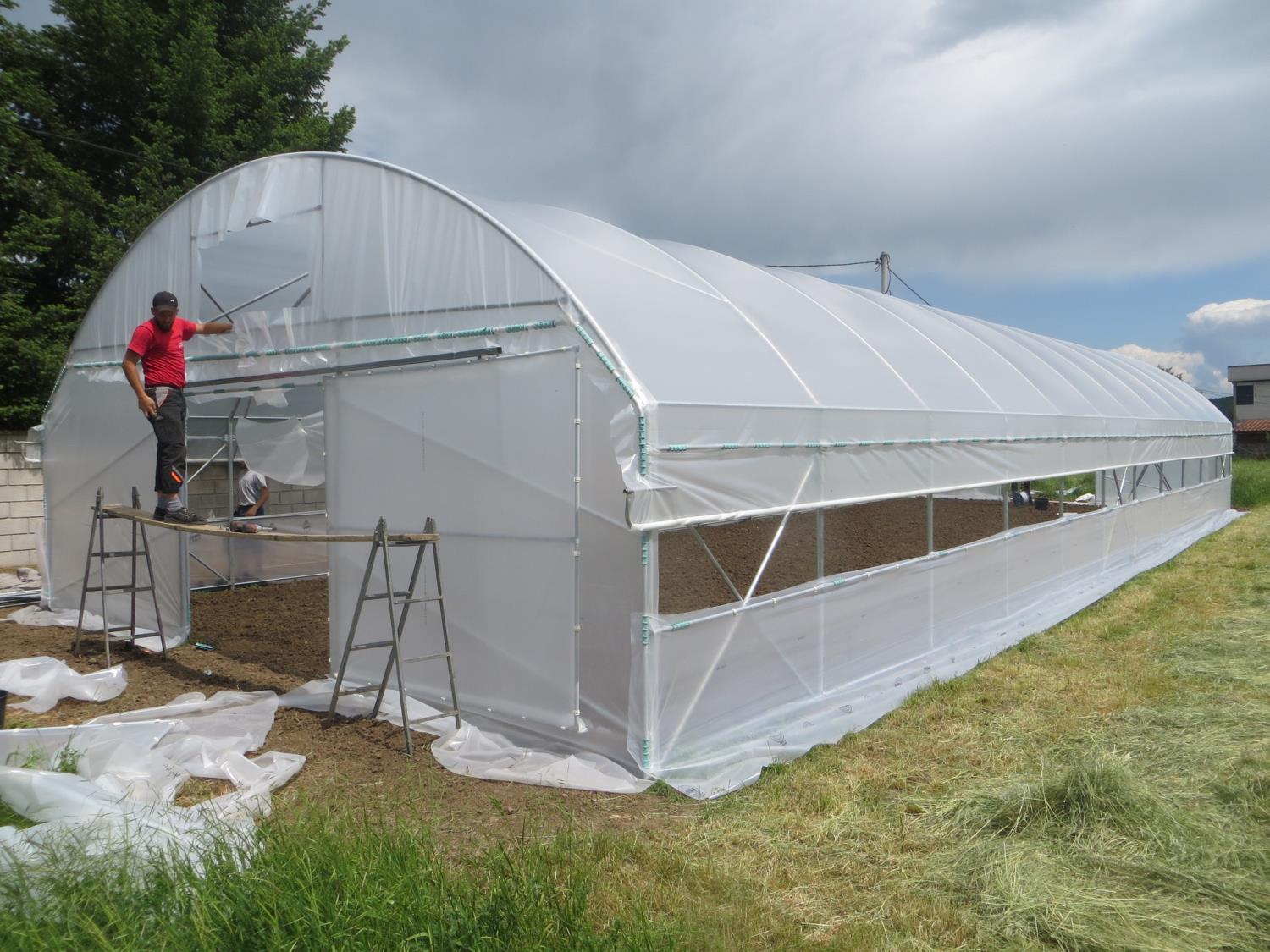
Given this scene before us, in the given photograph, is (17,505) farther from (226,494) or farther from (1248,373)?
(1248,373)

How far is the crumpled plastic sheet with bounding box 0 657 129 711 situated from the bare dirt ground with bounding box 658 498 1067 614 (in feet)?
13.7

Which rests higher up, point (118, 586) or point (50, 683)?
point (118, 586)

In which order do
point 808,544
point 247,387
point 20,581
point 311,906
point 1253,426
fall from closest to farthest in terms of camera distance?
point 311,906 → point 247,387 → point 808,544 → point 20,581 → point 1253,426

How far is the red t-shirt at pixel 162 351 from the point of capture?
6648 mm

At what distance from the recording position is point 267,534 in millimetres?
6000

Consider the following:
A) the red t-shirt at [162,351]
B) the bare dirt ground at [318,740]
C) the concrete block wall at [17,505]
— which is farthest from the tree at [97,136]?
the red t-shirt at [162,351]

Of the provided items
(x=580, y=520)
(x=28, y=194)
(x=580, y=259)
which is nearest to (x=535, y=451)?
(x=580, y=520)

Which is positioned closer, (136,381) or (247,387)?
(136,381)

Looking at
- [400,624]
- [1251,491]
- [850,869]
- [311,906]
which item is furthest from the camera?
[1251,491]

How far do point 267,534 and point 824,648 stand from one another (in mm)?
3692

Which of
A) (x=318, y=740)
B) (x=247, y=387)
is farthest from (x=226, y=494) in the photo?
(x=318, y=740)

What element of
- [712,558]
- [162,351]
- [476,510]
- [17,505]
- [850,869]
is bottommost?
[850,869]

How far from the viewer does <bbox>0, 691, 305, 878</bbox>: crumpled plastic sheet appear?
134 inches

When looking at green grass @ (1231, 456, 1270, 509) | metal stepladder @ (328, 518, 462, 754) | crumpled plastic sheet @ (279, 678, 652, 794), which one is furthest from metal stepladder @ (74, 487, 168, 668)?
green grass @ (1231, 456, 1270, 509)
